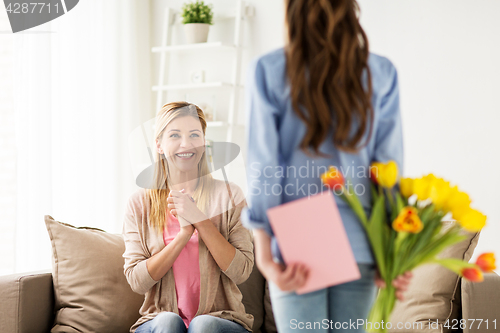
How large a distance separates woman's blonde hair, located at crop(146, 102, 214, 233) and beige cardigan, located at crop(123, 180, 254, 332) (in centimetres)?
2

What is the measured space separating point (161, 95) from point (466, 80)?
5.34 feet

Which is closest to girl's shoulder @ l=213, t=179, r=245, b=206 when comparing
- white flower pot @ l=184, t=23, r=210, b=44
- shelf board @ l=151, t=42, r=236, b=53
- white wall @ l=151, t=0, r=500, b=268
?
white wall @ l=151, t=0, r=500, b=268

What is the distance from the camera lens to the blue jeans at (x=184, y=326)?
4.52 ft

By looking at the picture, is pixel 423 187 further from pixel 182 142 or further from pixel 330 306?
pixel 182 142

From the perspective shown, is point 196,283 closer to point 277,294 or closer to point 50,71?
point 277,294

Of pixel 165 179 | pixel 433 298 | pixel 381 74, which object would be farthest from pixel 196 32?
pixel 381 74

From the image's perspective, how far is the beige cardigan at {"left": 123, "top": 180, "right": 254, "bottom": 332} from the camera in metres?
1.49

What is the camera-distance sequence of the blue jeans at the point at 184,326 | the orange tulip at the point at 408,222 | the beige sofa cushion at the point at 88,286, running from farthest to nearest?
the beige sofa cushion at the point at 88,286 → the blue jeans at the point at 184,326 → the orange tulip at the point at 408,222

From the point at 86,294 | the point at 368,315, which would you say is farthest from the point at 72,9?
the point at 368,315

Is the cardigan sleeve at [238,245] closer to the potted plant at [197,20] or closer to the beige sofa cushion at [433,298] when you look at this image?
the beige sofa cushion at [433,298]

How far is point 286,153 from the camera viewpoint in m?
0.78

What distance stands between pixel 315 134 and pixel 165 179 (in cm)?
88

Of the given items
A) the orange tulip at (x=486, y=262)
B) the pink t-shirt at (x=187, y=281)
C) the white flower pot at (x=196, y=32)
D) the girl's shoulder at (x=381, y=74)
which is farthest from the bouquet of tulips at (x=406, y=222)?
the white flower pot at (x=196, y=32)

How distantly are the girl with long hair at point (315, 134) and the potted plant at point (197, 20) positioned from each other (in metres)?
2.10
